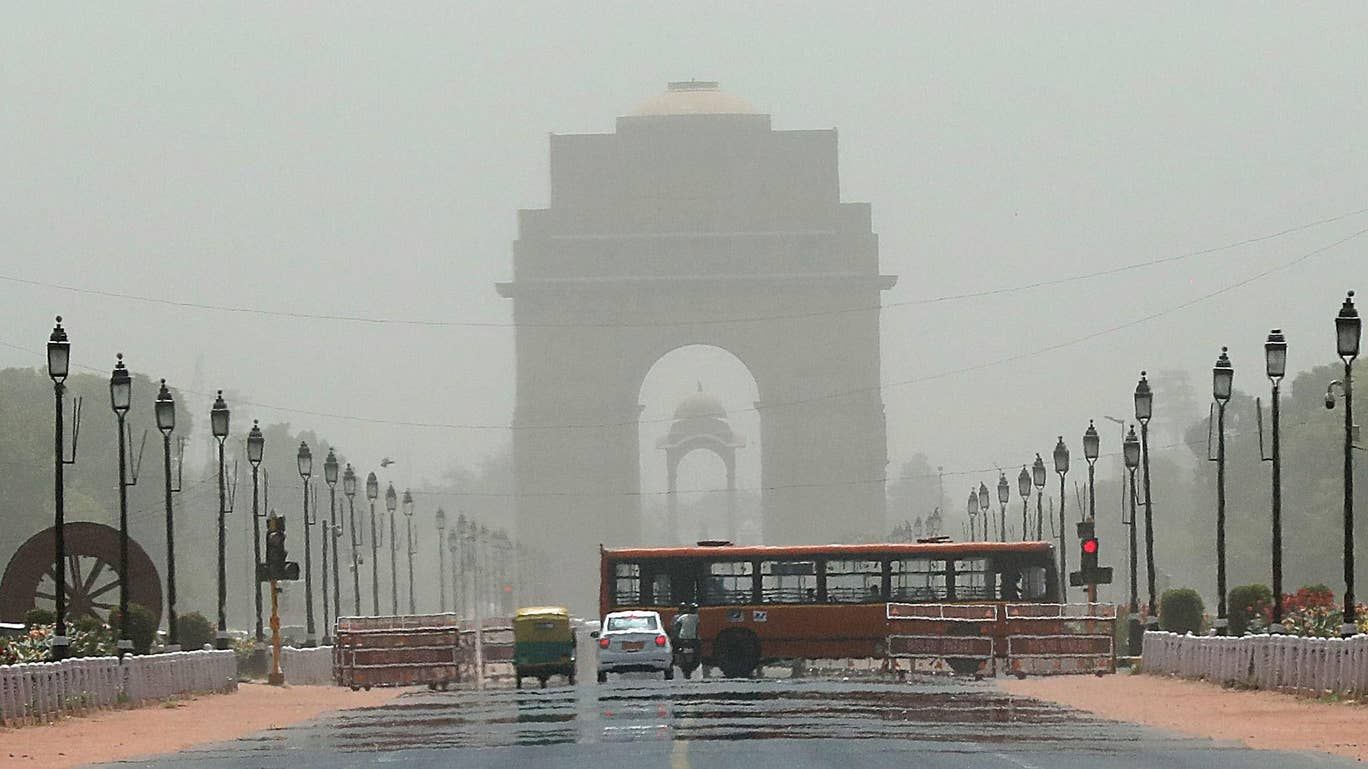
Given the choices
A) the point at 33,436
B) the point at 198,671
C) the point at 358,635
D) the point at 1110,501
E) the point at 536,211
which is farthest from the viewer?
the point at 1110,501

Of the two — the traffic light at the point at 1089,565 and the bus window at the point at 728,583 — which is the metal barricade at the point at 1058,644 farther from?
the bus window at the point at 728,583

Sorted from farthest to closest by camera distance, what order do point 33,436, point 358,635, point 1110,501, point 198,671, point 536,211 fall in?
point 1110,501 < point 536,211 < point 33,436 < point 358,635 < point 198,671

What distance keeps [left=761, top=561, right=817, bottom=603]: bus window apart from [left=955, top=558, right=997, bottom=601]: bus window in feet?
8.98

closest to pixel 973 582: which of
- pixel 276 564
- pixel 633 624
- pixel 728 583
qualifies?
pixel 728 583

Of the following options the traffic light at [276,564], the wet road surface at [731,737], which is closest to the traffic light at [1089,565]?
the traffic light at [276,564]

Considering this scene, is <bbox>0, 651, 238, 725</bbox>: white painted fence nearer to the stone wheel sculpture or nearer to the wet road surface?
the wet road surface

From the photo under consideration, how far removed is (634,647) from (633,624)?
1.49 feet

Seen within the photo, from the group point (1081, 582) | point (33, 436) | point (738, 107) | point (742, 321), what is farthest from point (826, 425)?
point (1081, 582)

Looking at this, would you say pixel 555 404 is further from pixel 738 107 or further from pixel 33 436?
pixel 33 436

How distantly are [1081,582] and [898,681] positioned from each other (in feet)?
30.3

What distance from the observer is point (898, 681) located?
152 ft

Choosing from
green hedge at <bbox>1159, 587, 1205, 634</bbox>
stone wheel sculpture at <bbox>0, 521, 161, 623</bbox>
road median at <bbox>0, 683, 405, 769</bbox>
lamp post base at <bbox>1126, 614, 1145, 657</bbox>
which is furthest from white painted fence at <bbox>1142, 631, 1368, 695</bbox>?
stone wheel sculpture at <bbox>0, 521, 161, 623</bbox>

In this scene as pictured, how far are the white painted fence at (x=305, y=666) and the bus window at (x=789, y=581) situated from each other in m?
9.06

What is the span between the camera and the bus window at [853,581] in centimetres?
5481
